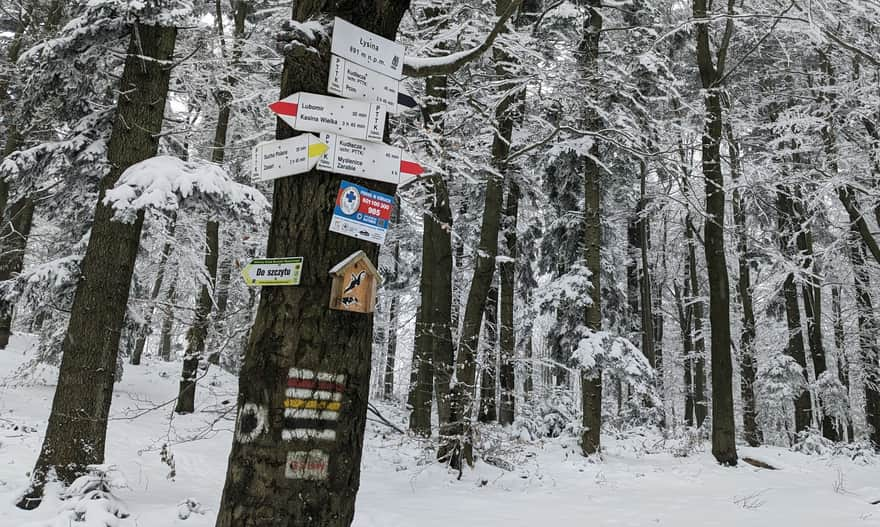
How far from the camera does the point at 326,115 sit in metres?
2.85

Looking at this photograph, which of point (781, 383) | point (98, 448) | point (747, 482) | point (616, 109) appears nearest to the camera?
point (98, 448)

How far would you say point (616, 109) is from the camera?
11430mm

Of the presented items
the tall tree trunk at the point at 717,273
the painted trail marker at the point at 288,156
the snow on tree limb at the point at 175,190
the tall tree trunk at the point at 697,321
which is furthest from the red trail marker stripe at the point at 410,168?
the tall tree trunk at the point at 697,321

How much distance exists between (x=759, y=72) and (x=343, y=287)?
15546mm

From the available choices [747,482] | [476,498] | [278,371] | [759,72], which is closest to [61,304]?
[476,498]

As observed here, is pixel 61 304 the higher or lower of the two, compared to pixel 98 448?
higher

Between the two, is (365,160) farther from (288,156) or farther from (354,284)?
(354,284)

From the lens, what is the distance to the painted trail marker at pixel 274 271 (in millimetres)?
2695

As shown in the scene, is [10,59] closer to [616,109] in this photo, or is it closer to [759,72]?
[616,109]

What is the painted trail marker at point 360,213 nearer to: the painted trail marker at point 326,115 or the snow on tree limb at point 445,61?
the painted trail marker at point 326,115

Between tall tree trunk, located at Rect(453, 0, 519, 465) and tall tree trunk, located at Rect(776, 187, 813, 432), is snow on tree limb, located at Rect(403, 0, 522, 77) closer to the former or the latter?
tall tree trunk, located at Rect(453, 0, 519, 465)

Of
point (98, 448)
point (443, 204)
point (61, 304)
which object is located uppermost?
point (443, 204)

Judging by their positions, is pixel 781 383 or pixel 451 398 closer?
pixel 451 398

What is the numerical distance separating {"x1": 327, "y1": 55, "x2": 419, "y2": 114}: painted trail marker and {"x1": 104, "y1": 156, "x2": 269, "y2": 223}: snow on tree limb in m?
4.23
